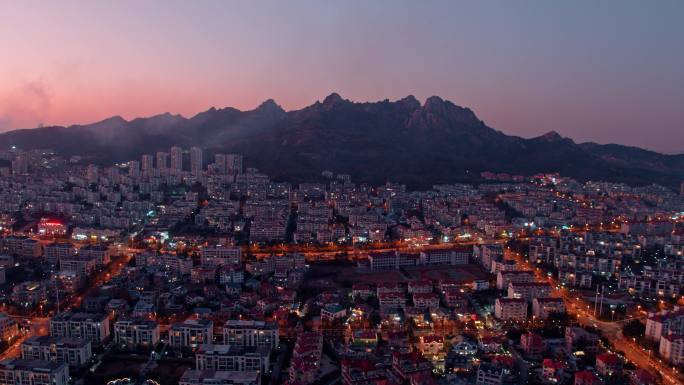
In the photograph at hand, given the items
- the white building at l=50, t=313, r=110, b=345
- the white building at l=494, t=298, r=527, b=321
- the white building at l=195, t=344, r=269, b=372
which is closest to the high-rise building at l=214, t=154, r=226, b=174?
the white building at l=50, t=313, r=110, b=345

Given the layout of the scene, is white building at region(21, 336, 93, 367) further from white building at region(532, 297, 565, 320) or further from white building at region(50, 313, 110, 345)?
white building at region(532, 297, 565, 320)

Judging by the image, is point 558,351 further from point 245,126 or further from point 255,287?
point 245,126

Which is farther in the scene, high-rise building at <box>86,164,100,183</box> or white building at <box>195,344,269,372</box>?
high-rise building at <box>86,164,100,183</box>

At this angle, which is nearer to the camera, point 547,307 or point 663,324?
point 663,324

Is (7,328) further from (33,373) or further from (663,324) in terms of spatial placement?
(663,324)

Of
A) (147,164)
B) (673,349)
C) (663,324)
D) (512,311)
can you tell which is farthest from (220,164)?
(673,349)

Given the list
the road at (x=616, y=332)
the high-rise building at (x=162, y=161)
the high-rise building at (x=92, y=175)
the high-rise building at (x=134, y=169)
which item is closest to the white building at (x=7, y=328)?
the road at (x=616, y=332)

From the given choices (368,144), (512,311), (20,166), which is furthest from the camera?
(368,144)

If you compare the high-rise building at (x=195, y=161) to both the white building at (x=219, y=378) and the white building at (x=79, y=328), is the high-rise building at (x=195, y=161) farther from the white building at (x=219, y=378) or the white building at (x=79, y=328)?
the white building at (x=219, y=378)

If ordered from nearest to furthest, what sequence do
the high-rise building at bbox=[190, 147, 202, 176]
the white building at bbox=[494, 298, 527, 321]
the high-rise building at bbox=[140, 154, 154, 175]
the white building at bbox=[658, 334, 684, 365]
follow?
1. the white building at bbox=[658, 334, 684, 365]
2. the white building at bbox=[494, 298, 527, 321]
3. the high-rise building at bbox=[140, 154, 154, 175]
4. the high-rise building at bbox=[190, 147, 202, 176]
